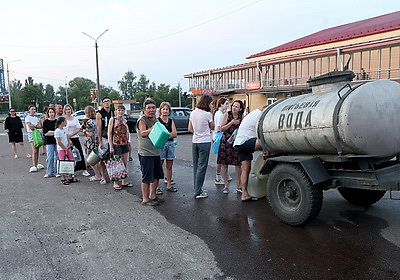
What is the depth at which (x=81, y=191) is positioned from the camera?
645cm

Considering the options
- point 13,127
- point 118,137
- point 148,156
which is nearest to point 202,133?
point 148,156

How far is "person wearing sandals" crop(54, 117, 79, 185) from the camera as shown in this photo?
705 cm

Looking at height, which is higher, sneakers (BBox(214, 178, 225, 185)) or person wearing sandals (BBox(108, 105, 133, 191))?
person wearing sandals (BBox(108, 105, 133, 191))

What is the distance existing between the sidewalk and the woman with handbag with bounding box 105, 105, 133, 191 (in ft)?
1.35

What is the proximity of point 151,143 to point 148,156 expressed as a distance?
0.21 m

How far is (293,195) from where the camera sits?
444 centimetres

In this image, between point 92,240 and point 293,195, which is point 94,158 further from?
point 293,195

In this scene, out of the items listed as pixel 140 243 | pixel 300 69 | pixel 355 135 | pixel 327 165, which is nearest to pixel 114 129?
pixel 140 243

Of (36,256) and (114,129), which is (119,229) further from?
(114,129)

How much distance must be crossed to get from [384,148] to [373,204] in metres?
1.72

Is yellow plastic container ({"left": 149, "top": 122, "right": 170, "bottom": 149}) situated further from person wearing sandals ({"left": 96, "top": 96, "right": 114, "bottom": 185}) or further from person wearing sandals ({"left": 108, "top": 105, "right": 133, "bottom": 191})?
person wearing sandals ({"left": 96, "top": 96, "right": 114, "bottom": 185})

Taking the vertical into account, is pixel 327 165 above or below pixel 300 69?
below

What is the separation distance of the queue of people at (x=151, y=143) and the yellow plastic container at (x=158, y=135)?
174 mm

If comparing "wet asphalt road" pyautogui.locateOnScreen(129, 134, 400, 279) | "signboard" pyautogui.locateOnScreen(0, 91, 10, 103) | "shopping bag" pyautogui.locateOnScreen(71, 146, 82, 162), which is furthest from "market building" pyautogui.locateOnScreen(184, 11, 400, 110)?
"signboard" pyautogui.locateOnScreen(0, 91, 10, 103)
